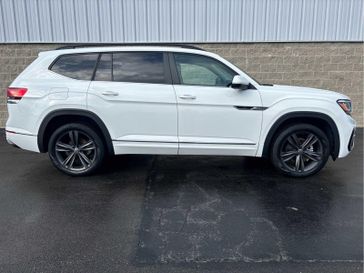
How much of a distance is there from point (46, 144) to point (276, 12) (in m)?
6.01

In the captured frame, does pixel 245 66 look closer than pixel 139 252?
No

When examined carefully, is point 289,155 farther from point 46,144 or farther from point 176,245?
point 46,144

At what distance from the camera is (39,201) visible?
13.5 feet

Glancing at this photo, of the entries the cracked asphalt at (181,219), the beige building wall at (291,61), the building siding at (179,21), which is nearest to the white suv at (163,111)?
the cracked asphalt at (181,219)

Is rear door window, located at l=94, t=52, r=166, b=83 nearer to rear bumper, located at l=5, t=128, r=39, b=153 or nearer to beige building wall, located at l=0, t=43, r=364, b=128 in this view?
rear bumper, located at l=5, t=128, r=39, b=153

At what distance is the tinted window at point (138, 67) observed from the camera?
4648 mm

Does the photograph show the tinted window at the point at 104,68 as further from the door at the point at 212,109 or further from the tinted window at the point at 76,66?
the door at the point at 212,109

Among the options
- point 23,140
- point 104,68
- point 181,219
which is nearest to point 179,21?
point 104,68

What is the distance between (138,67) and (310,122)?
2603 mm

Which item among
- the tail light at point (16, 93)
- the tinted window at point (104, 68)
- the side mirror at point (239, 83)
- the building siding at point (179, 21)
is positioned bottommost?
the tail light at point (16, 93)

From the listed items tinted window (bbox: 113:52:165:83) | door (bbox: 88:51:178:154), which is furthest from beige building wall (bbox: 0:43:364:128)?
door (bbox: 88:51:178:154)

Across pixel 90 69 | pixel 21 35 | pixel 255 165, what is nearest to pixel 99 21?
pixel 21 35

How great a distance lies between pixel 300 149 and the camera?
15.5 feet

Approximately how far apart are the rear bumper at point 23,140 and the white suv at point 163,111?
0.02 meters
